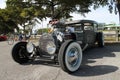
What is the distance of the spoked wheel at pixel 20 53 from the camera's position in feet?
30.8

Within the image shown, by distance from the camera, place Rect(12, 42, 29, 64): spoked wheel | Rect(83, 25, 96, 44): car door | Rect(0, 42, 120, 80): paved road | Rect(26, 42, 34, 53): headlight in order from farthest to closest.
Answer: Rect(83, 25, 96, 44): car door → Rect(12, 42, 29, 64): spoked wheel → Rect(26, 42, 34, 53): headlight → Rect(0, 42, 120, 80): paved road

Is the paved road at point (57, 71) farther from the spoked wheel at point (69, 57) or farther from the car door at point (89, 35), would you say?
the car door at point (89, 35)

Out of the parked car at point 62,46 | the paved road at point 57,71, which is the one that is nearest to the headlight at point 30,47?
the parked car at point 62,46

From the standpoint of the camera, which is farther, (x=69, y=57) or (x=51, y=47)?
(x=51, y=47)

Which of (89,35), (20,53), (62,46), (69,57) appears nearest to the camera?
(62,46)

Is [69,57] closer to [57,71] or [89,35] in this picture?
[57,71]

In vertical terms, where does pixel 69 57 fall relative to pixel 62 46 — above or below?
below

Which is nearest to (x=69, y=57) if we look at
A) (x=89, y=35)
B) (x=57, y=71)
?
(x=57, y=71)

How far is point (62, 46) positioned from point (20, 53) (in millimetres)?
2456

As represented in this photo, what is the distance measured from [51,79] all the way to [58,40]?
2218 millimetres

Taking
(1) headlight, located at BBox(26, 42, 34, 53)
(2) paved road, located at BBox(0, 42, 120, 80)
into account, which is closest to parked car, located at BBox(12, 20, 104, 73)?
(1) headlight, located at BBox(26, 42, 34, 53)

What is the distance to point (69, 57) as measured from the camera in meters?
7.75

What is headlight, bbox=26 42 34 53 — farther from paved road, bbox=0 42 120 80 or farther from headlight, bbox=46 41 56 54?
headlight, bbox=46 41 56 54

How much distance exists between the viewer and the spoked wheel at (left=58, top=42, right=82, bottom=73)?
24.3ft
